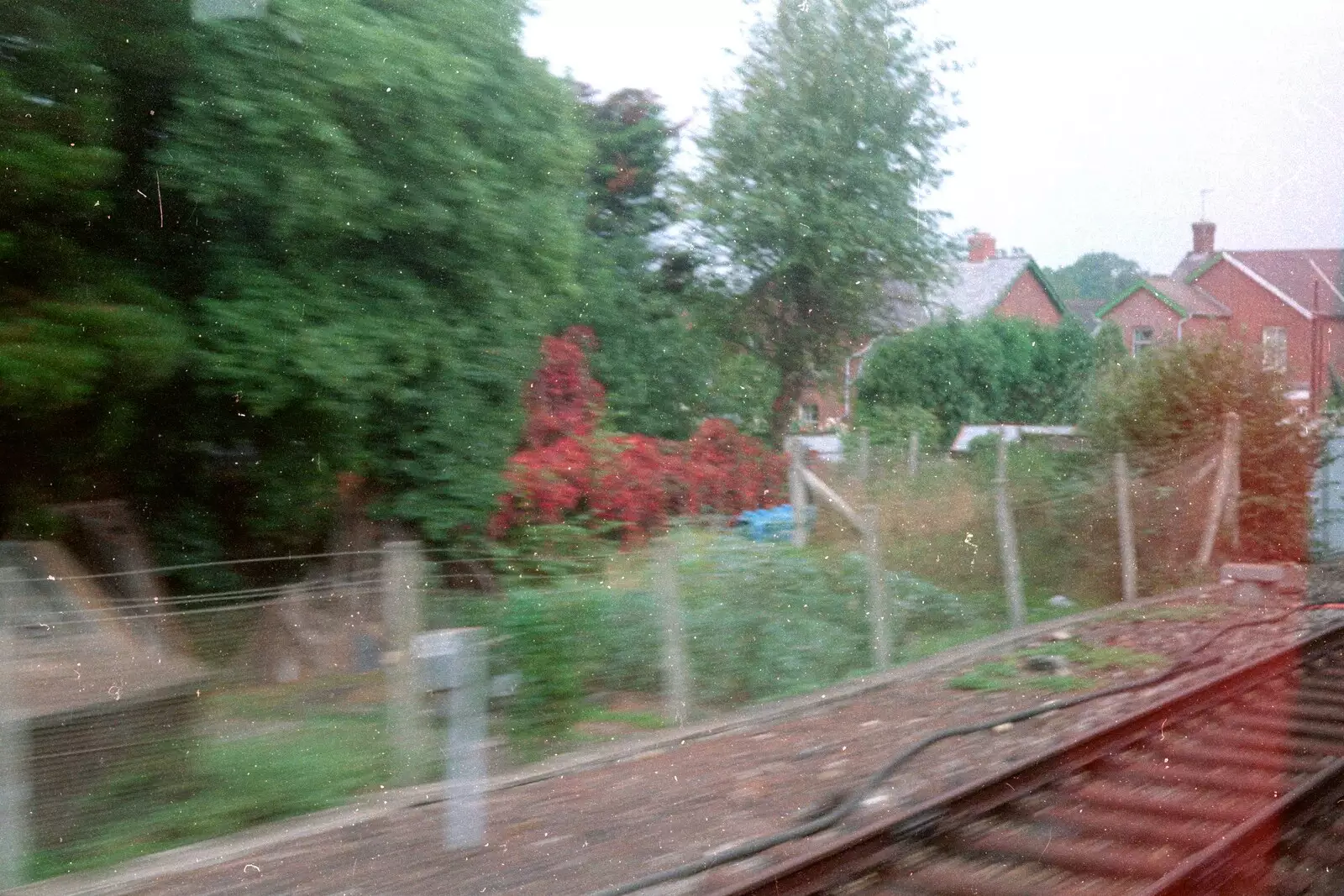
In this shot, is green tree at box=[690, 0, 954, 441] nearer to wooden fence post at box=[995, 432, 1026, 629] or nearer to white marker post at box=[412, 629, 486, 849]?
wooden fence post at box=[995, 432, 1026, 629]

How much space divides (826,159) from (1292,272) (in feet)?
47.9

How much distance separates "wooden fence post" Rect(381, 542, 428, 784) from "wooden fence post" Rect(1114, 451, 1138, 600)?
8.88 m

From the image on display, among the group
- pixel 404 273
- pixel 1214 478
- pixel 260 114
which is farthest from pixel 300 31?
pixel 1214 478

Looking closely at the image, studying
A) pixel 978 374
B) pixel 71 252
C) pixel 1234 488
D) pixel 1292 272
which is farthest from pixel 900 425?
pixel 71 252

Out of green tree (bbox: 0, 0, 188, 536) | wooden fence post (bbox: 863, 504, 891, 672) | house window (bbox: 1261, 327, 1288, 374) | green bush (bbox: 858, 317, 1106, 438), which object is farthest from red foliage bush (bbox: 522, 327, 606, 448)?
green bush (bbox: 858, 317, 1106, 438)

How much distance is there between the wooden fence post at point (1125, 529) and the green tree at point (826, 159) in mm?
7247

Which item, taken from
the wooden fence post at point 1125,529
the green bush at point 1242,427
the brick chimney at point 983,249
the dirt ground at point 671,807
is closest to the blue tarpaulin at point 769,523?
the dirt ground at point 671,807

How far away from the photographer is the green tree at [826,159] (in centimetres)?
1956

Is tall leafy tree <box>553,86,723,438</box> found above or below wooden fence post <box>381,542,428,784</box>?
above

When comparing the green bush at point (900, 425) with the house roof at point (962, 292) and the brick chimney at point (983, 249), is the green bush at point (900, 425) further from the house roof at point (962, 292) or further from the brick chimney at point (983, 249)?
the brick chimney at point (983, 249)

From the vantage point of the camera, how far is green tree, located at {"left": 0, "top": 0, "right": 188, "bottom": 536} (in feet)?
21.7

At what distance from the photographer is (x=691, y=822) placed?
5.96 meters

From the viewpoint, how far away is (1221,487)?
47.5ft

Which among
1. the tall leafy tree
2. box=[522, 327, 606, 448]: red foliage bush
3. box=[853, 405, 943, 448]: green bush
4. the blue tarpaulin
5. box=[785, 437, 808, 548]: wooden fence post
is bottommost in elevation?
the blue tarpaulin
